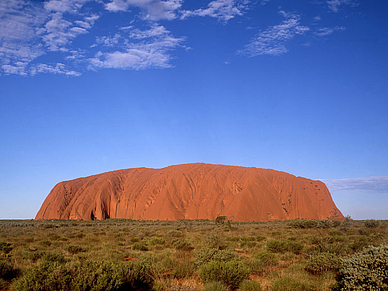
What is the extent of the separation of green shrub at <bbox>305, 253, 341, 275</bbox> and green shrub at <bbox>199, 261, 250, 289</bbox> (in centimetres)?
264

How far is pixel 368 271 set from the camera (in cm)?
555

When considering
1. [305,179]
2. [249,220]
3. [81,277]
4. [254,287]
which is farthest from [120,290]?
[305,179]

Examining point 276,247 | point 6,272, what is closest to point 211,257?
point 276,247

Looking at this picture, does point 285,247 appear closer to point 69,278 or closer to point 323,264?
point 323,264

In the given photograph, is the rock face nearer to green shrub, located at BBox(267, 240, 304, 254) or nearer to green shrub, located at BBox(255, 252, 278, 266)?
green shrub, located at BBox(267, 240, 304, 254)

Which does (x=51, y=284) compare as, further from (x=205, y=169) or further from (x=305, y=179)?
(x=305, y=179)

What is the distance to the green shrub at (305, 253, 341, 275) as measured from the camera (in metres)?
8.18

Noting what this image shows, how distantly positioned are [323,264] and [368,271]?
114 inches

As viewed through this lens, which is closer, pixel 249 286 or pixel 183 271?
pixel 249 286

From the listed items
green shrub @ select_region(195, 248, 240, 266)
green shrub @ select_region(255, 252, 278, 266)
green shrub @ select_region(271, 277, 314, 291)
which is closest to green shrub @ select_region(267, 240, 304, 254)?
green shrub @ select_region(255, 252, 278, 266)

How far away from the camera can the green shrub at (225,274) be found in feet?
22.8

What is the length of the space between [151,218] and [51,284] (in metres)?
48.0

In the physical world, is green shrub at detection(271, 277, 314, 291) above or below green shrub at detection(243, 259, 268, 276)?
above

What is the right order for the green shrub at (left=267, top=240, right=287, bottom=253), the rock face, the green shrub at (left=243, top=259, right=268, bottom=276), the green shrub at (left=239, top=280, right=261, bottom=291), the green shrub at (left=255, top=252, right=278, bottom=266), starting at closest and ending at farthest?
the green shrub at (left=239, top=280, right=261, bottom=291) → the green shrub at (left=243, top=259, right=268, bottom=276) → the green shrub at (left=255, top=252, right=278, bottom=266) → the green shrub at (left=267, top=240, right=287, bottom=253) → the rock face
